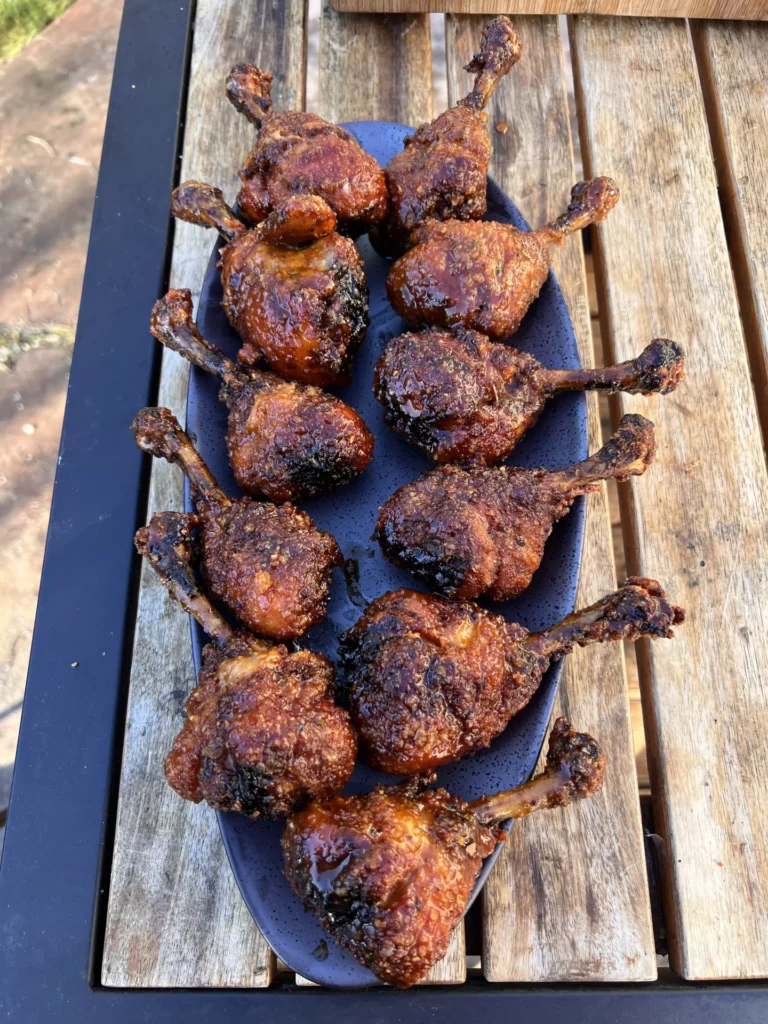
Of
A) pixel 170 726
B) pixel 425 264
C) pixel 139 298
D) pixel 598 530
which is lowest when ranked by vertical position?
pixel 170 726

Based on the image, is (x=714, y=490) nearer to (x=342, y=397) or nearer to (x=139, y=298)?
(x=342, y=397)

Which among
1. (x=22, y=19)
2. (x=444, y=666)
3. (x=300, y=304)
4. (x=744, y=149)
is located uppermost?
(x=22, y=19)

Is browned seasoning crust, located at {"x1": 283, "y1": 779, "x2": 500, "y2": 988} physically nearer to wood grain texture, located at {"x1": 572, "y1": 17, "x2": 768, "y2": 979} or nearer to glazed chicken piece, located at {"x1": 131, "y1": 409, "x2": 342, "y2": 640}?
glazed chicken piece, located at {"x1": 131, "y1": 409, "x2": 342, "y2": 640}

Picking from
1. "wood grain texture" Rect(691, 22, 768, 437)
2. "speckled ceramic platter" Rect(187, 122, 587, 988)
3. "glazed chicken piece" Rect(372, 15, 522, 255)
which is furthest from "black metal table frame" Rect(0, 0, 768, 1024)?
"wood grain texture" Rect(691, 22, 768, 437)

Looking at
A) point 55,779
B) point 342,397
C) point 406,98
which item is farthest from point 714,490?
point 55,779

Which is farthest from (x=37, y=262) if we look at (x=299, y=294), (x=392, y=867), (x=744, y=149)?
(x=392, y=867)

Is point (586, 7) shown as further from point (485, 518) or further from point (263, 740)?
point (263, 740)

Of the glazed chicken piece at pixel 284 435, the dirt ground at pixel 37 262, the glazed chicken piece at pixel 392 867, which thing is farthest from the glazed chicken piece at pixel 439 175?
the dirt ground at pixel 37 262
